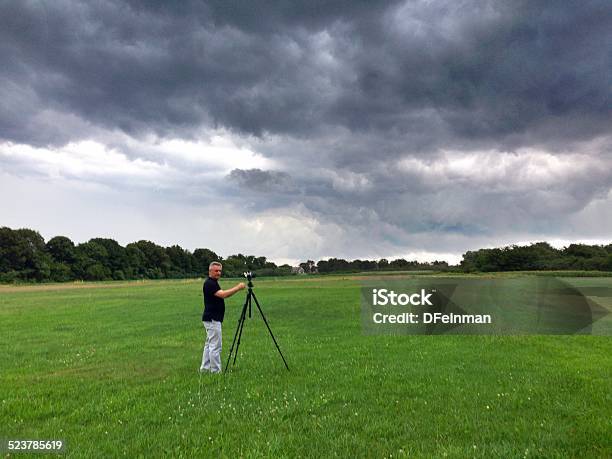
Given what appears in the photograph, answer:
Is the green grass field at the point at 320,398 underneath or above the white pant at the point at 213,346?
underneath

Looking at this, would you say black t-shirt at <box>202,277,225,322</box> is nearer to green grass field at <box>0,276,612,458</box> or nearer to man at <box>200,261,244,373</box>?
man at <box>200,261,244,373</box>

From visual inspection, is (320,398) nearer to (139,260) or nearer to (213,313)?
(213,313)

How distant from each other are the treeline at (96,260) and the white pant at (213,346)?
278ft

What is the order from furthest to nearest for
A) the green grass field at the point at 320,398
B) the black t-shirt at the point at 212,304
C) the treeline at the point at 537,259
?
the treeline at the point at 537,259 < the black t-shirt at the point at 212,304 < the green grass field at the point at 320,398

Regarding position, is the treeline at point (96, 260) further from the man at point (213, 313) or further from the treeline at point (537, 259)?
the man at point (213, 313)

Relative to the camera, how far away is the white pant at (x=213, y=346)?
44.7 feet

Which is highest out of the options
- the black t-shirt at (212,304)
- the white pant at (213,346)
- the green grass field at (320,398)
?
the black t-shirt at (212,304)

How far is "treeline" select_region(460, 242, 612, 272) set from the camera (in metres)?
93.7

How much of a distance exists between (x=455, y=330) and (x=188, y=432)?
1867cm

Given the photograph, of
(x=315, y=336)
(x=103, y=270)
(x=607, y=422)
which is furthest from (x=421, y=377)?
(x=103, y=270)

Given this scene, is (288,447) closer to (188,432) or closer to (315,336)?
(188,432)

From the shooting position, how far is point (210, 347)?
13906mm

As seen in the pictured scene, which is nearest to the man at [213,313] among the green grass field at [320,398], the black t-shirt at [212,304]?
the black t-shirt at [212,304]

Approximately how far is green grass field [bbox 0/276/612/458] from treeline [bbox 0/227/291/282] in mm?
81207
